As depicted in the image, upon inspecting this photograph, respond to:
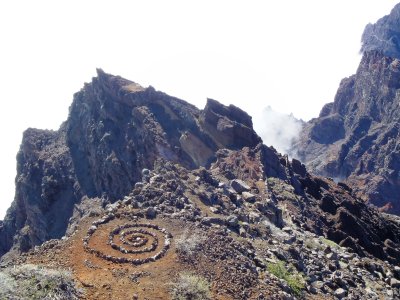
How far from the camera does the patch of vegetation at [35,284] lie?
81.6 feet

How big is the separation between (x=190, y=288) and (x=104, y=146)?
6454 cm

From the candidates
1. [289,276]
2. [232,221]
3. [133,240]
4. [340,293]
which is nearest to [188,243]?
[133,240]

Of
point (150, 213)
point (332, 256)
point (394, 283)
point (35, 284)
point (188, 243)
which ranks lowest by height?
point (35, 284)

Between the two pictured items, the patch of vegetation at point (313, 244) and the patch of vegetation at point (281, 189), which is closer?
the patch of vegetation at point (313, 244)

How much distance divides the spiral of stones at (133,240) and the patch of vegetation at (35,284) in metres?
3.98

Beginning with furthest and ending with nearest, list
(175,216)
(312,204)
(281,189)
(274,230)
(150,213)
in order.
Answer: (312,204), (281,189), (274,230), (175,216), (150,213)

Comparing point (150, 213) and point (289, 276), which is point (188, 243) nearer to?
point (150, 213)

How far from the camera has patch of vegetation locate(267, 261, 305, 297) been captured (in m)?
33.3

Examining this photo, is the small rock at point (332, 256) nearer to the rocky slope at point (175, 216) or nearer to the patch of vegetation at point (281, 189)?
the rocky slope at point (175, 216)

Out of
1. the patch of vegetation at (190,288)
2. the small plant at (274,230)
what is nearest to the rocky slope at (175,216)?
the patch of vegetation at (190,288)

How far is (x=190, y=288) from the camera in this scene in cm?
2848

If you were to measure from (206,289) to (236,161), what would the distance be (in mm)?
39299

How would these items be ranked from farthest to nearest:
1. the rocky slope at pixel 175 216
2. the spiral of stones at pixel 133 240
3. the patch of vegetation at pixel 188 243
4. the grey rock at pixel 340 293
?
the grey rock at pixel 340 293
the patch of vegetation at pixel 188 243
the spiral of stones at pixel 133 240
the rocky slope at pixel 175 216

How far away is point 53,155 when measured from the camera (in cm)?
10706
